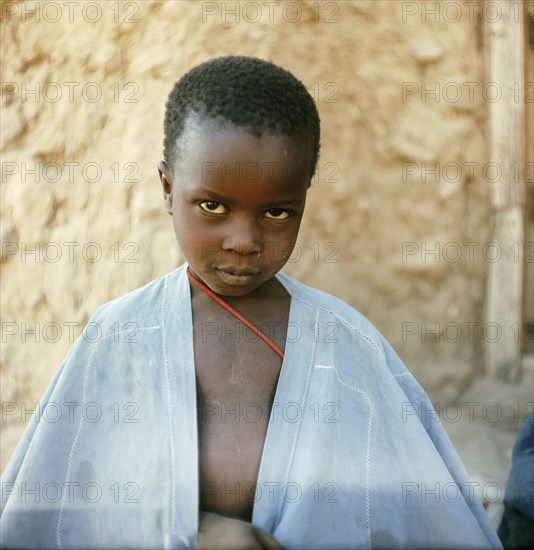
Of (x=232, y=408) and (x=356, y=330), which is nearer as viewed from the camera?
(x=232, y=408)

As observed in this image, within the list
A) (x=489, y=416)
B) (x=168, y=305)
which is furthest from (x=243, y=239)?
(x=489, y=416)

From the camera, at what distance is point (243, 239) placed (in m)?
1.55

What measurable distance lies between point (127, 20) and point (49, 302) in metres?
1.12

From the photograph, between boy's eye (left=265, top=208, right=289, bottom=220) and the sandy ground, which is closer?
boy's eye (left=265, top=208, right=289, bottom=220)

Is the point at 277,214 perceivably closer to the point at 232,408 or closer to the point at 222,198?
the point at 222,198

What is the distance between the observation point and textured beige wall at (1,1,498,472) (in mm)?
2670

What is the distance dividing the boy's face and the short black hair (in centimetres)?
3

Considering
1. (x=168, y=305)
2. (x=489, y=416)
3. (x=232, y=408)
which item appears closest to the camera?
(x=232, y=408)

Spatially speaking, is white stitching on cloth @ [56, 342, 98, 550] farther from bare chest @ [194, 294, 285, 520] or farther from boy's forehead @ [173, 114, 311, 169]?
boy's forehead @ [173, 114, 311, 169]

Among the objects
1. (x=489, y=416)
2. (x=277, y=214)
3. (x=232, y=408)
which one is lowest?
(x=489, y=416)

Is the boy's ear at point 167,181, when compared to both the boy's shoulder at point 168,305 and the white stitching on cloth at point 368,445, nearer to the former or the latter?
the boy's shoulder at point 168,305

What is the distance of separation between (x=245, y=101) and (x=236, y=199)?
215mm

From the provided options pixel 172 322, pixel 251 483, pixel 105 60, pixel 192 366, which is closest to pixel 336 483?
pixel 251 483

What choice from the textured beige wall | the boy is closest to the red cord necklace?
the boy
